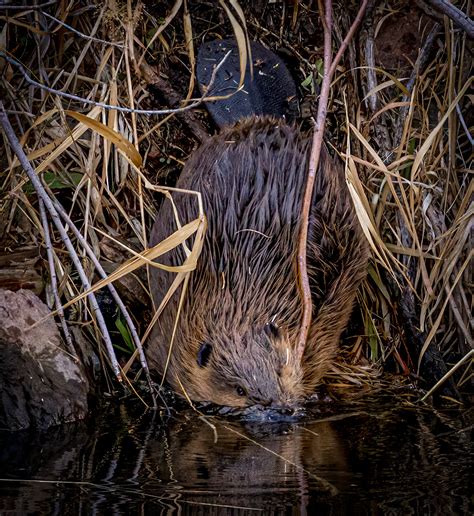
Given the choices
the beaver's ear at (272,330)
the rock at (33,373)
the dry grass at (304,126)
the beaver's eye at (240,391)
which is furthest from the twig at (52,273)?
the beaver's ear at (272,330)

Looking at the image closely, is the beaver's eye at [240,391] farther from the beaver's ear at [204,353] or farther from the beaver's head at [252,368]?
the beaver's ear at [204,353]

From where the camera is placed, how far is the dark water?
305 cm

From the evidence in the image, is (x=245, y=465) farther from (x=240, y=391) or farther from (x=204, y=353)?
(x=204, y=353)

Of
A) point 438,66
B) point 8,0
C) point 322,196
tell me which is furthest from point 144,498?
point 438,66

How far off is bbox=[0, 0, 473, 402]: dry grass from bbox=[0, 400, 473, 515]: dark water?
1.86 feet

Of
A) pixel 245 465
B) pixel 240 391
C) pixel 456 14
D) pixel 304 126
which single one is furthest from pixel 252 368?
pixel 456 14

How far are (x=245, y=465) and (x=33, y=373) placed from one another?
1.09m

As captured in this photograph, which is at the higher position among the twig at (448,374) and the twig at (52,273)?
the twig at (52,273)

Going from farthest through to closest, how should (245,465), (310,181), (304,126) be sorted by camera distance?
1. (304,126)
2. (310,181)
3. (245,465)

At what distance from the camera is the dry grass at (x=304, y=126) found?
4.59 meters

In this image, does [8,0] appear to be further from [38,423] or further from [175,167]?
[38,423]

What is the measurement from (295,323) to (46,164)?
1281 millimetres

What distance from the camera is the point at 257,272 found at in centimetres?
424

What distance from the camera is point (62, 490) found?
3.17m
